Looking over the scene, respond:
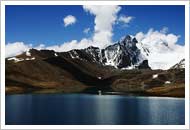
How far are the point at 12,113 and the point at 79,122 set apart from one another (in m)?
6.39

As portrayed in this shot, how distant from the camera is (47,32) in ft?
165

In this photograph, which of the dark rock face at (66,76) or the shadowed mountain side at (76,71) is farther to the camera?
the shadowed mountain side at (76,71)

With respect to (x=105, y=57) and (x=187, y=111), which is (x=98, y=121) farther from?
(x=105, y=57)

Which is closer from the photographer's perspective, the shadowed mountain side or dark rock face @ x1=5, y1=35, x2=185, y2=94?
dark rock face @ x1=5, y1=35, x2=185, y2=94

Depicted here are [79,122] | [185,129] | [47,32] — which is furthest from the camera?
[47,32]

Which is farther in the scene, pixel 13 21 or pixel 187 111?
pixel 13 21

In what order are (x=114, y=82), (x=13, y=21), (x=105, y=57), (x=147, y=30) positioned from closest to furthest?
(x=13, y=21) < (x=147, y=30) < (x=114, y=82) < (x=105, y=57)

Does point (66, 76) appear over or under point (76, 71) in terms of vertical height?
under

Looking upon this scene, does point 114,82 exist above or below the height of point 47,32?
below

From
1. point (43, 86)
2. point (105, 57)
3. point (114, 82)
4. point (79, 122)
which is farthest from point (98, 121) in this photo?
point (105, 57)

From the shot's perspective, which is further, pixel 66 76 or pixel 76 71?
pixel 76 71

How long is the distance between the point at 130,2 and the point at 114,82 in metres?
81.3

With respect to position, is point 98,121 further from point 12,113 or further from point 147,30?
point 147,30

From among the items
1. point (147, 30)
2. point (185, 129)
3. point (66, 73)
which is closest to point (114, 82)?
point (66, 73)
